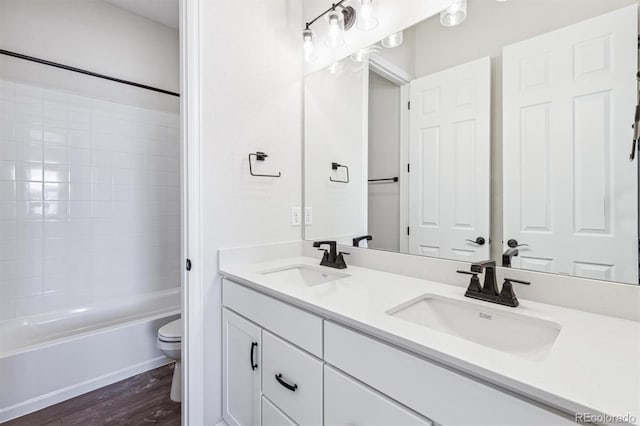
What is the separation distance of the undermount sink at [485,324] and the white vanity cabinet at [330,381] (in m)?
0.20

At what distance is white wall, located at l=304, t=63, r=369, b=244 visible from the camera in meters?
1.65

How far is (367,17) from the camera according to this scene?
4.82 feet

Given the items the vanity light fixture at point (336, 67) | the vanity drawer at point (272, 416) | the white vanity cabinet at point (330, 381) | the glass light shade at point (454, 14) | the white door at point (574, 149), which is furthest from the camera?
the vanity light fixture at point (336, 67)

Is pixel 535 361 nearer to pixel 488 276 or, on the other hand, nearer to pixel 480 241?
pixel 488 276

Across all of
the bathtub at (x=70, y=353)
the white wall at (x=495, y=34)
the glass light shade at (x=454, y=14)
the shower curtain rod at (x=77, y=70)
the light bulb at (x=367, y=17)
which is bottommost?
the bathtub at (x=70, y=353)

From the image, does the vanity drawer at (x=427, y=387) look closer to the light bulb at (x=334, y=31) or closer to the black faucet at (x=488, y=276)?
the black faucet at (x=488, y=276)

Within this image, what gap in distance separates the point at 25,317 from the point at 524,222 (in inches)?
119

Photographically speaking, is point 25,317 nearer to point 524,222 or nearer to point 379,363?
point 379,363

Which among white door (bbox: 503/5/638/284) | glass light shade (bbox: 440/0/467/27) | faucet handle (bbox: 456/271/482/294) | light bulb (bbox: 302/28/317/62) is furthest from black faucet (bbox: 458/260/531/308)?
light bulb (bbox: 302/28/317/62)

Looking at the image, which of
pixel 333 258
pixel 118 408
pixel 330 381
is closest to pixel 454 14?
pixel 333 258

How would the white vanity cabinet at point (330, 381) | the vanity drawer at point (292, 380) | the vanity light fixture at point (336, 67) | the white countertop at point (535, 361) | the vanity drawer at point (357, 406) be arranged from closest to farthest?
the white countertop at point (535, 361) → the white vanity cabinet at point (330, 381) → the vanity drawer at point (357, 406) → the vanity drawer at point (292, 380) → the vanity light fixture at point (336, 67)

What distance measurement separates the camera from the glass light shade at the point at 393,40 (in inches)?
55.3

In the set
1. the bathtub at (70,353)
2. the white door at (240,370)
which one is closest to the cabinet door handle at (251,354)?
the white door at (240,370)

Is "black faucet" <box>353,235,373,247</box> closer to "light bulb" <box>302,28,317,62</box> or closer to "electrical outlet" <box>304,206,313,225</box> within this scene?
"electrical outlet" <box>304,206,313,225</box>
